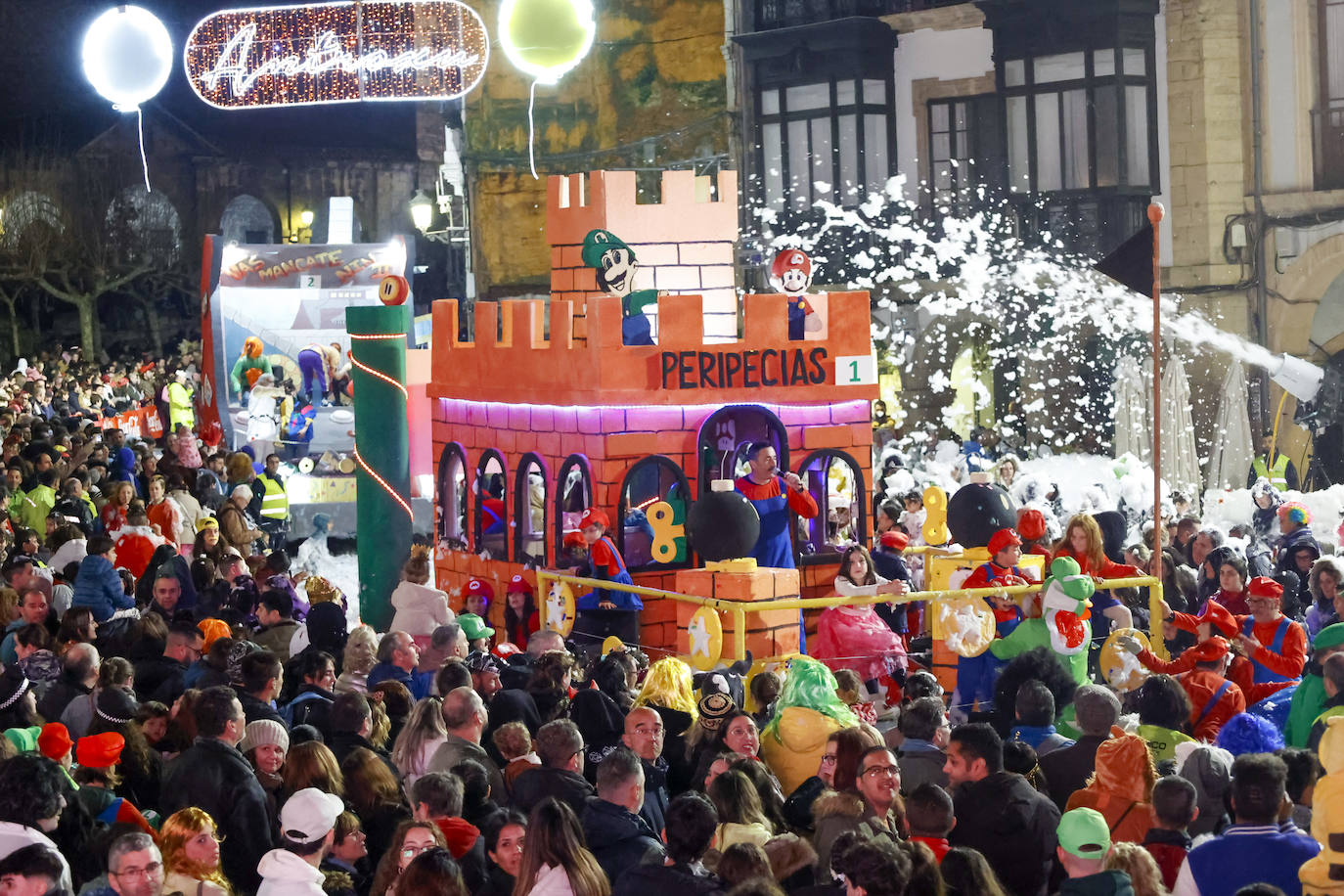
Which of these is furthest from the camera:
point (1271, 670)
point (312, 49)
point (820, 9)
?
point (820, 9)

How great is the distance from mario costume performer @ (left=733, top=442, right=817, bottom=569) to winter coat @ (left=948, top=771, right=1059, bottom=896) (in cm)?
640

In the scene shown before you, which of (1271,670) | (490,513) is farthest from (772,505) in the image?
(1271,670)

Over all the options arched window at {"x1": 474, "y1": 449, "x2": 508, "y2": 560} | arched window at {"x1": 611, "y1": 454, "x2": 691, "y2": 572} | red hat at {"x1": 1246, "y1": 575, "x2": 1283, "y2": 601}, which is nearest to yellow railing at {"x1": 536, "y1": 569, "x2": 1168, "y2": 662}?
red hat at {"x1": 1246, "y1": 575, "x2": 1283, "y2": 601}

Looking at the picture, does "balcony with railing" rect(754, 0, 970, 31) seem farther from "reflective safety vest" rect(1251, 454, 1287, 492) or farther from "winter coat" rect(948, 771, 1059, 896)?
"winter coat" rect(948, 771, 1059, 896)

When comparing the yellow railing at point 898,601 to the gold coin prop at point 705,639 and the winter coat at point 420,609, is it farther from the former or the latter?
the winter coat at point 420,609

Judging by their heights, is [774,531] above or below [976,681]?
above

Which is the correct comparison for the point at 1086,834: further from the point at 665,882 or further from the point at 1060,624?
the point at 1060,624

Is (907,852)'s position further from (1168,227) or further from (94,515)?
(1168,227)

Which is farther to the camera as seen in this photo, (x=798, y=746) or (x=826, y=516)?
(x=826, y=516)

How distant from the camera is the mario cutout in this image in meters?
14.9

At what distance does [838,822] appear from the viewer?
7094 millimetres

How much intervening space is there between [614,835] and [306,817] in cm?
115

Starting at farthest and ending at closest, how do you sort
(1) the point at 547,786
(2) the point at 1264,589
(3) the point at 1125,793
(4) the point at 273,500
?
1. (4) the point at 273,500
2. (2) the point at 1264,589
3. (1) the point at 547,786
4. (3) the point at 1125,793

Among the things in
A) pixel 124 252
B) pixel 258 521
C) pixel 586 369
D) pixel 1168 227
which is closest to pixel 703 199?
pixel 586 369
